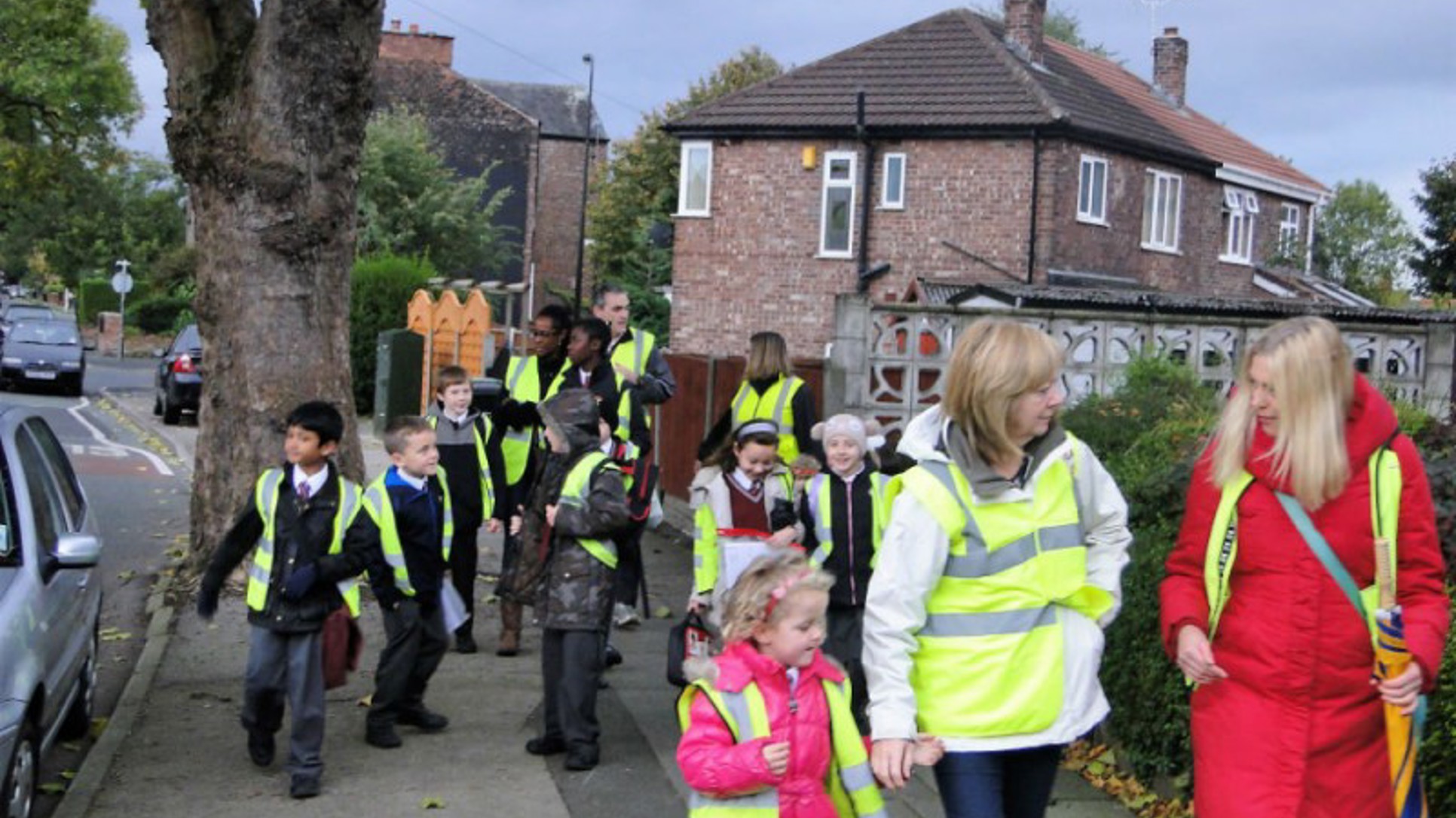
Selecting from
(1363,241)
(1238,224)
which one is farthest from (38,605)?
(1363,241)

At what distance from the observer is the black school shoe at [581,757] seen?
745cm

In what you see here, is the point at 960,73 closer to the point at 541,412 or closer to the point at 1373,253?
the point at 541,412

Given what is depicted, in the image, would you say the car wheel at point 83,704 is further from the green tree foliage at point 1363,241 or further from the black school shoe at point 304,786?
the green tree foliage at point 1363,241

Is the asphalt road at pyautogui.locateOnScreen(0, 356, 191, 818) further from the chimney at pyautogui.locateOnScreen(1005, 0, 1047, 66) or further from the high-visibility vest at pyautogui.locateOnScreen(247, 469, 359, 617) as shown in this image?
the chimney at pyautogui.locateOnScreen(1005, 0, 1047, 66)

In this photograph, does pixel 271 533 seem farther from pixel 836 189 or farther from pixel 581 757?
pixel 836 189

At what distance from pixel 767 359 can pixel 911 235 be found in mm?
25031

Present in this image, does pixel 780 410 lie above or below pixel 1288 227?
below

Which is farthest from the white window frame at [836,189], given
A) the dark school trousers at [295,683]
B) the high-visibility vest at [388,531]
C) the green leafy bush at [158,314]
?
the green leafy bush at [158,314]

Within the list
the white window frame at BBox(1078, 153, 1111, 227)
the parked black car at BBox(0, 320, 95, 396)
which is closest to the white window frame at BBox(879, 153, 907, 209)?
the white window frame at BBox(1078, 153, 1111, 227)

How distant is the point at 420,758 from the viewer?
25.2 feet

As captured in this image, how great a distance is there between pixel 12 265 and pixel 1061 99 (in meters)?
81.7

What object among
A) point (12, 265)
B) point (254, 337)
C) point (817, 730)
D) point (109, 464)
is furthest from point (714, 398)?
point (12, 265)

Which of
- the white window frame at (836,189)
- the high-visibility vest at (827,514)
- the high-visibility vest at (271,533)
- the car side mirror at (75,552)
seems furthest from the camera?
the white window frame at (836,189)

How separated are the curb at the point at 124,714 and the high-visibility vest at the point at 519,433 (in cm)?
210
